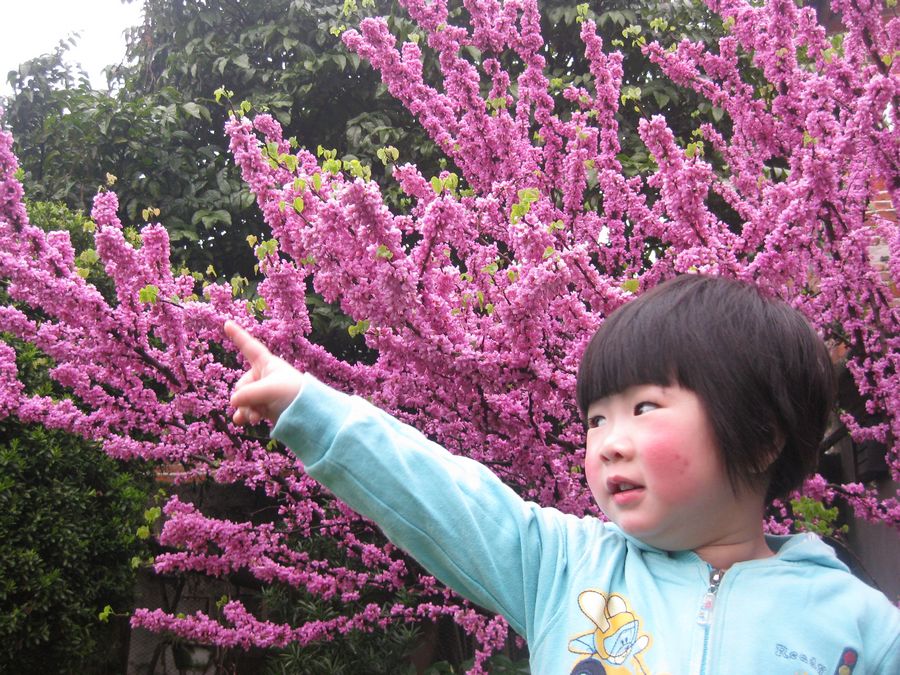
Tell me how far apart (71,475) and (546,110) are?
260cm

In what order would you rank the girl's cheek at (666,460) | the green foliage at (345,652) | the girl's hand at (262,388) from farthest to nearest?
the green foliage at (345,652)
the girl's cheek at (666,460)
the girl's hand at (262,388)

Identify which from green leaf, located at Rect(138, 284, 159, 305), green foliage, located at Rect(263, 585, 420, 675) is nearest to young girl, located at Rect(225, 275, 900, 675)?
green leaf, located at Rect(138, 284, 159, 305)

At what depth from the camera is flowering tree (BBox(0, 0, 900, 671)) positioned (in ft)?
7.07

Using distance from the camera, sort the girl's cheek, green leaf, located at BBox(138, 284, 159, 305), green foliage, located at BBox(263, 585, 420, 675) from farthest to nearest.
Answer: green foliage, located at BBox(263, 585, 420, 675) → green leaf, located at BBox(138, 284, 159, 305) → the girl's cheek

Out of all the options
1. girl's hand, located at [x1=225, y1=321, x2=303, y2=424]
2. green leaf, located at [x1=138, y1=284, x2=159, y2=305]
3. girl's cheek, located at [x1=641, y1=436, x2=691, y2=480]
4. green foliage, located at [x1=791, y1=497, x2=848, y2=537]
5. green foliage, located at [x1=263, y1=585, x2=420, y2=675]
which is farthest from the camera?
green foliage, located at [x1=263, y1=585, x2=420, y2=675]

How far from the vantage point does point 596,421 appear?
4.15 ft

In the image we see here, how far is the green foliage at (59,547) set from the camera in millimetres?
3061

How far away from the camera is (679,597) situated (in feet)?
3.81

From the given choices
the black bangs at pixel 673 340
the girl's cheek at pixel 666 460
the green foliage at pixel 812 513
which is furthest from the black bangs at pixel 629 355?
the green foliage at pixel 812 513

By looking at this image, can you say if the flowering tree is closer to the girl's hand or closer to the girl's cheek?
the girl's cheek

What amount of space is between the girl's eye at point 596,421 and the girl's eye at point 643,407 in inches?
2.6

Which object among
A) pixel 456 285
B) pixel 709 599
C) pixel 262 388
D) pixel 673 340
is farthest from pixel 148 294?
pixel 709 599

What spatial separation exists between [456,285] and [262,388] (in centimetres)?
141

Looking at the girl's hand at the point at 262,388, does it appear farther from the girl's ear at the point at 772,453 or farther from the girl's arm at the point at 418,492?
the girl's ear at the point at 772,453
